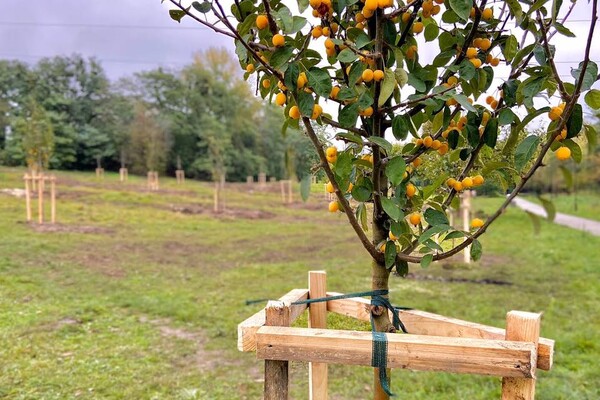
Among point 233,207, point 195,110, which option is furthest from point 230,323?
point 195,110

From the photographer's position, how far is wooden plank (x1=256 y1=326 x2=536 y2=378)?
97 cm

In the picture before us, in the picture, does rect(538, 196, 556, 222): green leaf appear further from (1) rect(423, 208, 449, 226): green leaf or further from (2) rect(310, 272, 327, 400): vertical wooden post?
(2) rect(310, 272, 327, 400): vertical wooden post

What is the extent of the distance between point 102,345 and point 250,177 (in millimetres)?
25129

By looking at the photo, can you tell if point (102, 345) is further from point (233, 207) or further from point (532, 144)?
point (233, 207)

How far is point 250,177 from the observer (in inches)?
1140

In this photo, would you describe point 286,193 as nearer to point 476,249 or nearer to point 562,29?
point 476,249

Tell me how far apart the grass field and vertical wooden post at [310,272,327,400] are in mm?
71

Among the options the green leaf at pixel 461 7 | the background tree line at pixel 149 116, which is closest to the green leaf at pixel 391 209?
the green leaf at pixel 461 7

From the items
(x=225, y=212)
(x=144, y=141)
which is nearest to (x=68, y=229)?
(x=225, y=212)

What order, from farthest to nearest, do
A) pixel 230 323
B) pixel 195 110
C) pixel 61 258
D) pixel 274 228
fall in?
pixel 195 110 → pixel 274 228 → pixel 61 258 → pixel 230 323

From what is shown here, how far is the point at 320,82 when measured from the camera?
94 cm

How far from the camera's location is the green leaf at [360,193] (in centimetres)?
110

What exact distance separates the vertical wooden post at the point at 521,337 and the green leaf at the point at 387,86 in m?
0.55

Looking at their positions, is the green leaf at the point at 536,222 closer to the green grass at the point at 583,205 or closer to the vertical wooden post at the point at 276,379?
the vertical wooden post at the point at 276,379
